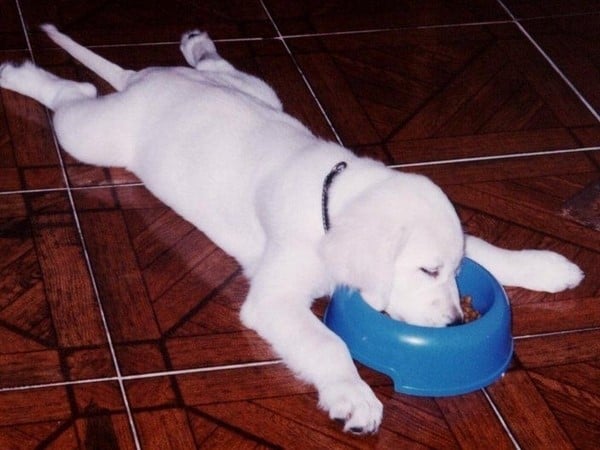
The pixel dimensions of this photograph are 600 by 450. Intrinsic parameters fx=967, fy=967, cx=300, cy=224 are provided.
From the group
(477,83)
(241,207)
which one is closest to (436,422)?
(241,207)

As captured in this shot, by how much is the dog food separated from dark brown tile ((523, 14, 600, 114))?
1.33m

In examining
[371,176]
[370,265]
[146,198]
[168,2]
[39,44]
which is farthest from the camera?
[168,2]

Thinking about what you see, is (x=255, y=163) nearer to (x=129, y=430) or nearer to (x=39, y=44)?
(x=129, y=430)

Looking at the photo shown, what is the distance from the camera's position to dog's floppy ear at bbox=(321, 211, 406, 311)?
196 centimetres

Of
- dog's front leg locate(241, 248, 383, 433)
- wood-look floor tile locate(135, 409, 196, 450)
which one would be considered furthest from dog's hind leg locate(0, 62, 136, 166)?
wood-look floor tile locate(135, 409, 196, 450)

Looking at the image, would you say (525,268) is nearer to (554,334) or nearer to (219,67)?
(554,334)

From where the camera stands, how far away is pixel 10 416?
2.01m

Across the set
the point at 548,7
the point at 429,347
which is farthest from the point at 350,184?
the point at 548,7

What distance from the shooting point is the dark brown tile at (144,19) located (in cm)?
347

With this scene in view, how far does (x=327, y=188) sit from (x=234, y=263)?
1.50 feet

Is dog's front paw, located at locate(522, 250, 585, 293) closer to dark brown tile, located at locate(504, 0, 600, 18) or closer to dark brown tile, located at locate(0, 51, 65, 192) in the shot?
dark brown tile, located at locate(0, 51, 65, 192)

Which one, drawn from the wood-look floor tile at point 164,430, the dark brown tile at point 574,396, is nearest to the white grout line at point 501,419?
the dark brown tile at point 574,396

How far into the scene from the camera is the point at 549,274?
8.00 ft

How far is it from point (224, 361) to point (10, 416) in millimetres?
476
